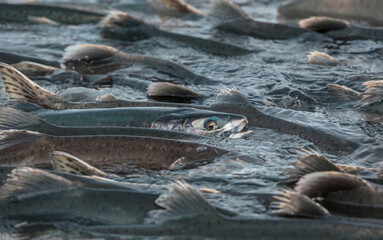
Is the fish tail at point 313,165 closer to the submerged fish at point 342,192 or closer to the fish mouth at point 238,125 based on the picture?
the submerged fish at point 342,192

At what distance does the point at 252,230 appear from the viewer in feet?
10.6

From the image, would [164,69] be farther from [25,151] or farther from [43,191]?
[43,191]

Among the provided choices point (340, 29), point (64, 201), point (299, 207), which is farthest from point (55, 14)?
point (299, 207)

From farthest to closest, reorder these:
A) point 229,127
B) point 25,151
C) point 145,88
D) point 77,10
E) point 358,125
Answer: point 77,10 < point 145,88 < point 358,125 < point 229,127 < point 25,151

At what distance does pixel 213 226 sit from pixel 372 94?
2846mm

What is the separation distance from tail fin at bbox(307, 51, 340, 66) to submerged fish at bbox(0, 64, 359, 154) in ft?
6.18

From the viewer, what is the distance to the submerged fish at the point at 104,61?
6.93 meters

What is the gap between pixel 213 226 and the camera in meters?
3.27

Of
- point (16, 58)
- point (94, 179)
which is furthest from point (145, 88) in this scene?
point (94, 179)

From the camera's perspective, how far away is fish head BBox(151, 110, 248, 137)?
469 cm

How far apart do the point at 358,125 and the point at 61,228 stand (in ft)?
9.04

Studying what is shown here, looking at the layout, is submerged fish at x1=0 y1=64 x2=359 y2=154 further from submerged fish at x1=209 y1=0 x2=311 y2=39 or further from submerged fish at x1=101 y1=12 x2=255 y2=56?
submerged fish at x1=209 y1=0 x2=311 y2=39

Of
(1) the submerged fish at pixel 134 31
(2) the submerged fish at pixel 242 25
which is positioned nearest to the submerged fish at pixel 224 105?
(1) the submerged fish at pixel 134 31

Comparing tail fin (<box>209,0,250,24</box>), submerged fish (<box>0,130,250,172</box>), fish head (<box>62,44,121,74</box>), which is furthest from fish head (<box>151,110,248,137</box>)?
tail fin (<box>209,0,250,24</box>)
